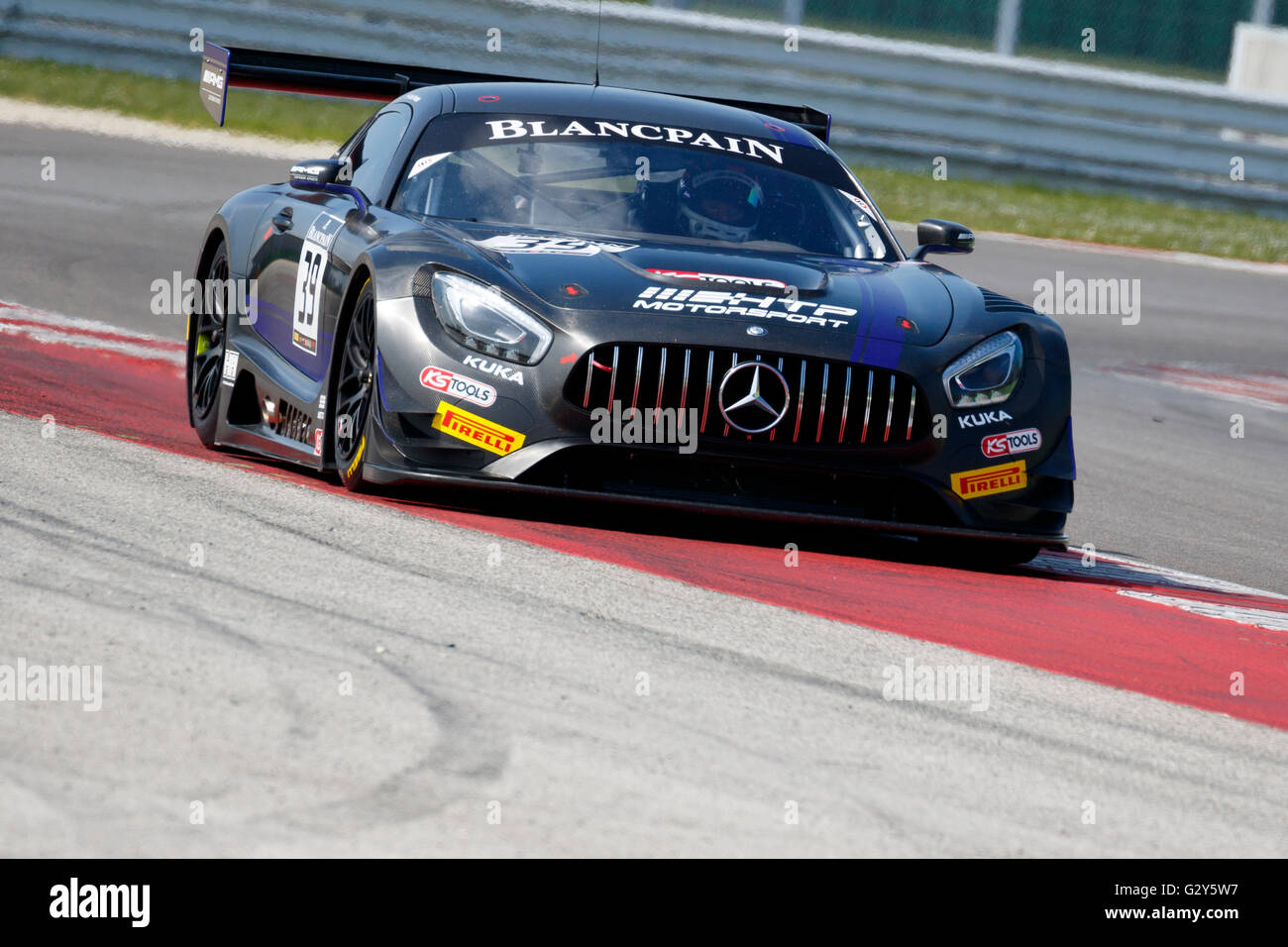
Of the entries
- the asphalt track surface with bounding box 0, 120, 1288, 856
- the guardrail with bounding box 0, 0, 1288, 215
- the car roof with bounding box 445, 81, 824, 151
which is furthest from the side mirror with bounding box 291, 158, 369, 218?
the guardrail with bounding box 0, 0, 1288, 215

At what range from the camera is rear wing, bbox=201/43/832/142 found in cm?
742

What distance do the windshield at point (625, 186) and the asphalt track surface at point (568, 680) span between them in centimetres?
105

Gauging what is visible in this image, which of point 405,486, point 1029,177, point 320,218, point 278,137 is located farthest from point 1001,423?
point 1029,177

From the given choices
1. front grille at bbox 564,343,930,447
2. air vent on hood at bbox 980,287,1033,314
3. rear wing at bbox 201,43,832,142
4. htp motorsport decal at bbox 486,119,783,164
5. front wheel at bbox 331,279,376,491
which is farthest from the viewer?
rear wing at bbox 201,43,832,142

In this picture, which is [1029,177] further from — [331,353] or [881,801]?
[881,801]

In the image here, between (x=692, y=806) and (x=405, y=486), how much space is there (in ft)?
9.53

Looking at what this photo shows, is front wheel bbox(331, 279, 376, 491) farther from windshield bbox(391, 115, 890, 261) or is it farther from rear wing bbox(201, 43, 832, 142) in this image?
rear wing bbox(201, 43, 832, 142)

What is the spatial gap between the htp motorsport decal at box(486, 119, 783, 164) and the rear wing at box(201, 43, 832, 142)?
2.14 feet

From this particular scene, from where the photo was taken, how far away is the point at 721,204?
6488mm

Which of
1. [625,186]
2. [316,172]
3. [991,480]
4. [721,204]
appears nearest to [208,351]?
[316,172]

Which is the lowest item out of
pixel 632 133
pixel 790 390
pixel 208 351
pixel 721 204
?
pixel 208 351

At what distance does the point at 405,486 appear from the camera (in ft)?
19.0

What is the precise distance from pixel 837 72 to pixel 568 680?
573 inches

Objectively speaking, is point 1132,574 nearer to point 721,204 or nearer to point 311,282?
point 721,204
